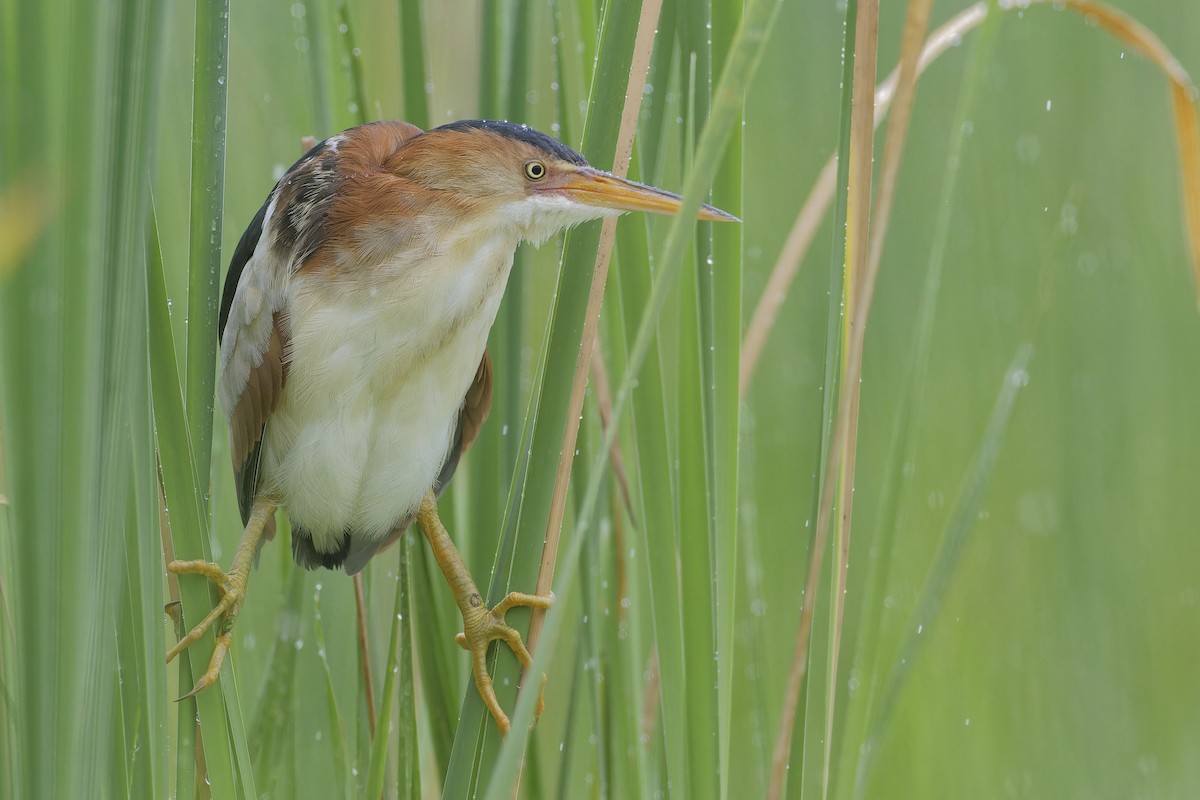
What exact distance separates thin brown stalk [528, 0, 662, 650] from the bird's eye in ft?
0.54

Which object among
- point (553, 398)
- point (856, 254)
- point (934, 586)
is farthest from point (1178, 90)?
point (553, 398)

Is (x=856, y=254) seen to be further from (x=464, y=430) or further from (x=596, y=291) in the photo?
(x=464, y=430)

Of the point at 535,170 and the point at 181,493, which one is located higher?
the point at 535,170

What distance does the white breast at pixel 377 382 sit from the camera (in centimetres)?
100

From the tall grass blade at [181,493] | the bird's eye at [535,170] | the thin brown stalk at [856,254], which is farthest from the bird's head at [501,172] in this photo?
the tall grass blade at [181,493]

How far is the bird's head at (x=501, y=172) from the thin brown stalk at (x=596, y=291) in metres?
0.11

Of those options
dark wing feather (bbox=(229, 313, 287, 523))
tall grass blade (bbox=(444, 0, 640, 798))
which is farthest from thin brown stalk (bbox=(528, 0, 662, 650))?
dark wing feather (bbox=(229, 313, 287, 523))

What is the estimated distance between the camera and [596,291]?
0.77m

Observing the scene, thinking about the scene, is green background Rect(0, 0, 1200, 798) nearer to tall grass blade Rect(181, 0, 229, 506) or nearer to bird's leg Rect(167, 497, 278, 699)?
bird's leg Rect(167, 497, 278, 699)

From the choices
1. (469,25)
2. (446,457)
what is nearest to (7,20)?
(446,457)

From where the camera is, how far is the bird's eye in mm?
965

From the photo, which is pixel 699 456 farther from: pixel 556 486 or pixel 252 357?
pixel 252 357

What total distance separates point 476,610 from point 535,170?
39 centimetres

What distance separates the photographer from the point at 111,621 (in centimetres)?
61
